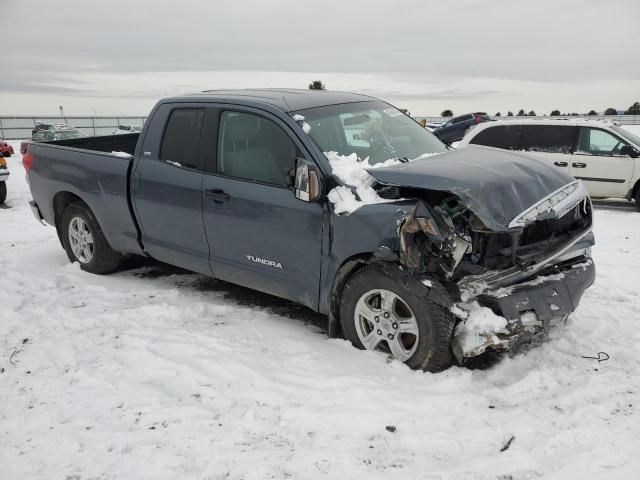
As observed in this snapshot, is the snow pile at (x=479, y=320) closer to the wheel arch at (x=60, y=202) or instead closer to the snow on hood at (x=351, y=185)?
the snow on hood at (x=351, y=185)

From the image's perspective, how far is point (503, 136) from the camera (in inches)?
404

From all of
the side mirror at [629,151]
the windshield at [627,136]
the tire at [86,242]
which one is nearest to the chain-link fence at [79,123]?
the windshield at [627,136]

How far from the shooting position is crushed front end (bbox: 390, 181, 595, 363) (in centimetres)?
332

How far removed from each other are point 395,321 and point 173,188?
227 cm

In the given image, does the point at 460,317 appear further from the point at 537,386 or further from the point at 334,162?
the point at 334,162

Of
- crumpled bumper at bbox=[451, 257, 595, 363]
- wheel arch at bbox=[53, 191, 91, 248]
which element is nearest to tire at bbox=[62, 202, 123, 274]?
wheel arch at bbox=[53, 191, 91, 248]

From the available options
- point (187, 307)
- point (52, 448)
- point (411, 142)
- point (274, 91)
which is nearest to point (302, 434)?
point (52, 448)

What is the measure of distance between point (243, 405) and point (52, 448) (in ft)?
3.37

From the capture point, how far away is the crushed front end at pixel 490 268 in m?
3.32

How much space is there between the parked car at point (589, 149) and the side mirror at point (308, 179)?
642 centimetres

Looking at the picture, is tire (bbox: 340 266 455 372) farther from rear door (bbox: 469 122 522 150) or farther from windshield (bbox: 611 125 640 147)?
windshield (bbox: 611 125 640 147)

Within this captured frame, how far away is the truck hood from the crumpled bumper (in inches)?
18.2

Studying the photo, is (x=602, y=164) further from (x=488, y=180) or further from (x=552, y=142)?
(x=488, y=180)

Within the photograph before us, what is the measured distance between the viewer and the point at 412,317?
3566 millimetres
